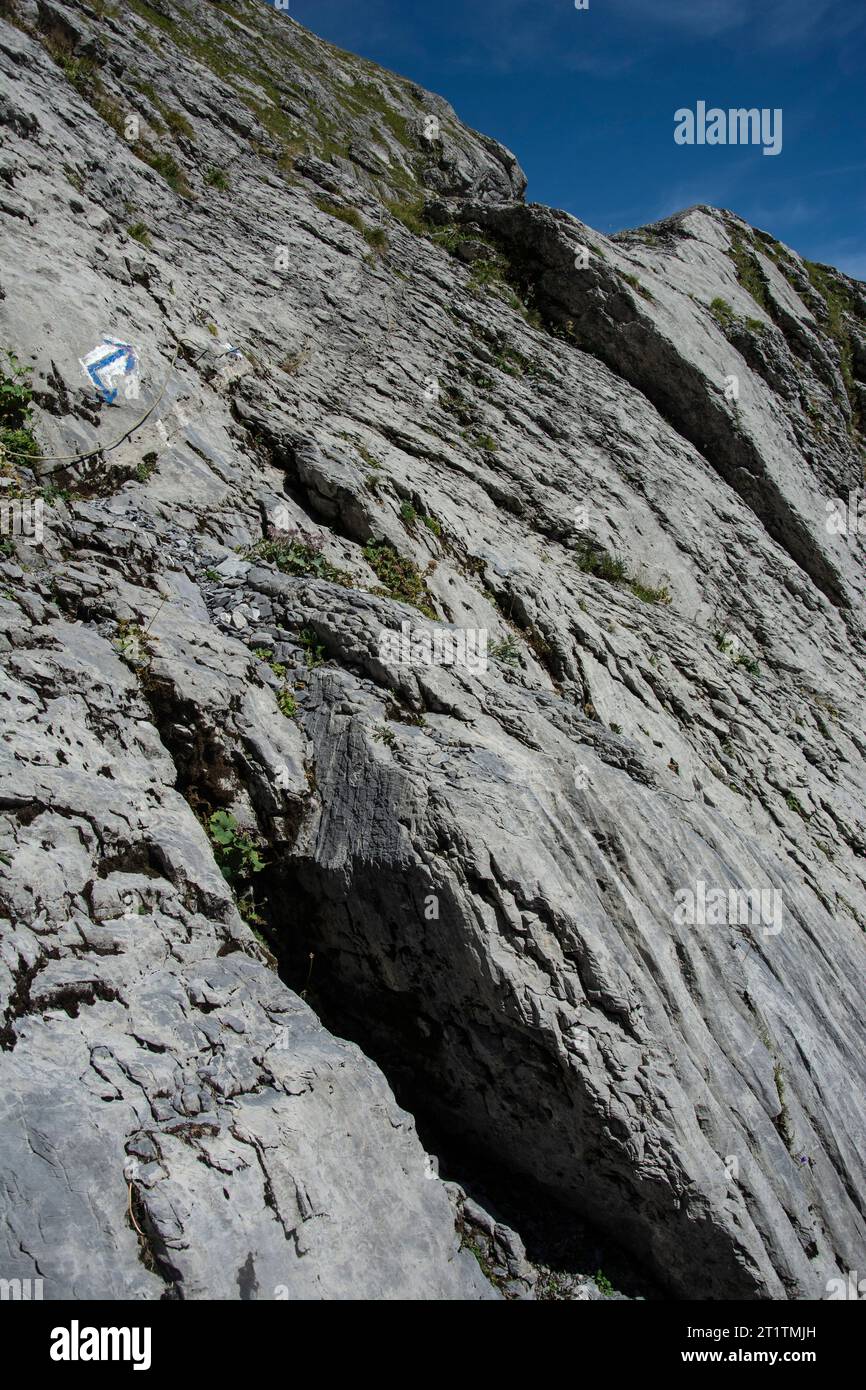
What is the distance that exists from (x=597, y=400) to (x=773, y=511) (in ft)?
23.3

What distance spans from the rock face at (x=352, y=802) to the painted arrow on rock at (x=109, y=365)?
0.10 metres

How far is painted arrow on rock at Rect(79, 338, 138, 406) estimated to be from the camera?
11.3 m

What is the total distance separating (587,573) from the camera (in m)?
17.3

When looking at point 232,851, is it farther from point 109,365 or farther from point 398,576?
point 109,365

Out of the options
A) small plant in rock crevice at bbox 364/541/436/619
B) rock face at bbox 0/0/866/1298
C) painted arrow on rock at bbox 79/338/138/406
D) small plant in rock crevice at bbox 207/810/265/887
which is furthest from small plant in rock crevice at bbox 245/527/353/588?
small plant in rock crevice at bbox 207/810/265/887

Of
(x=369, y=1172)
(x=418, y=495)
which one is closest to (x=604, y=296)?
(x=418, y=495)

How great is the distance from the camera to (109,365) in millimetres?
11609

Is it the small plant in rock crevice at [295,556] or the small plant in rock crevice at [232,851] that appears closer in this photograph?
the small plant in rock crevice at [232,851]

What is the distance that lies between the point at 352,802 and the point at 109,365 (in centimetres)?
866

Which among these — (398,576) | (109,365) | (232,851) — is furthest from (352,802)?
(109,365)

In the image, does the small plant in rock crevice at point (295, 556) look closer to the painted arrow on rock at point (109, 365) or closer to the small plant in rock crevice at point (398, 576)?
the small plant in rock crevice at point (398, 576)

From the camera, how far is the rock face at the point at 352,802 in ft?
18.4

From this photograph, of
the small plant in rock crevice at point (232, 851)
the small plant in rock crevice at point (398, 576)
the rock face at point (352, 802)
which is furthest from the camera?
the small plant in rock crevice at point (398, 576)

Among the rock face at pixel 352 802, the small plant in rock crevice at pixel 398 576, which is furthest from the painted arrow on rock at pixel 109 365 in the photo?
the small plant in rock crevice at pixel 398 576
